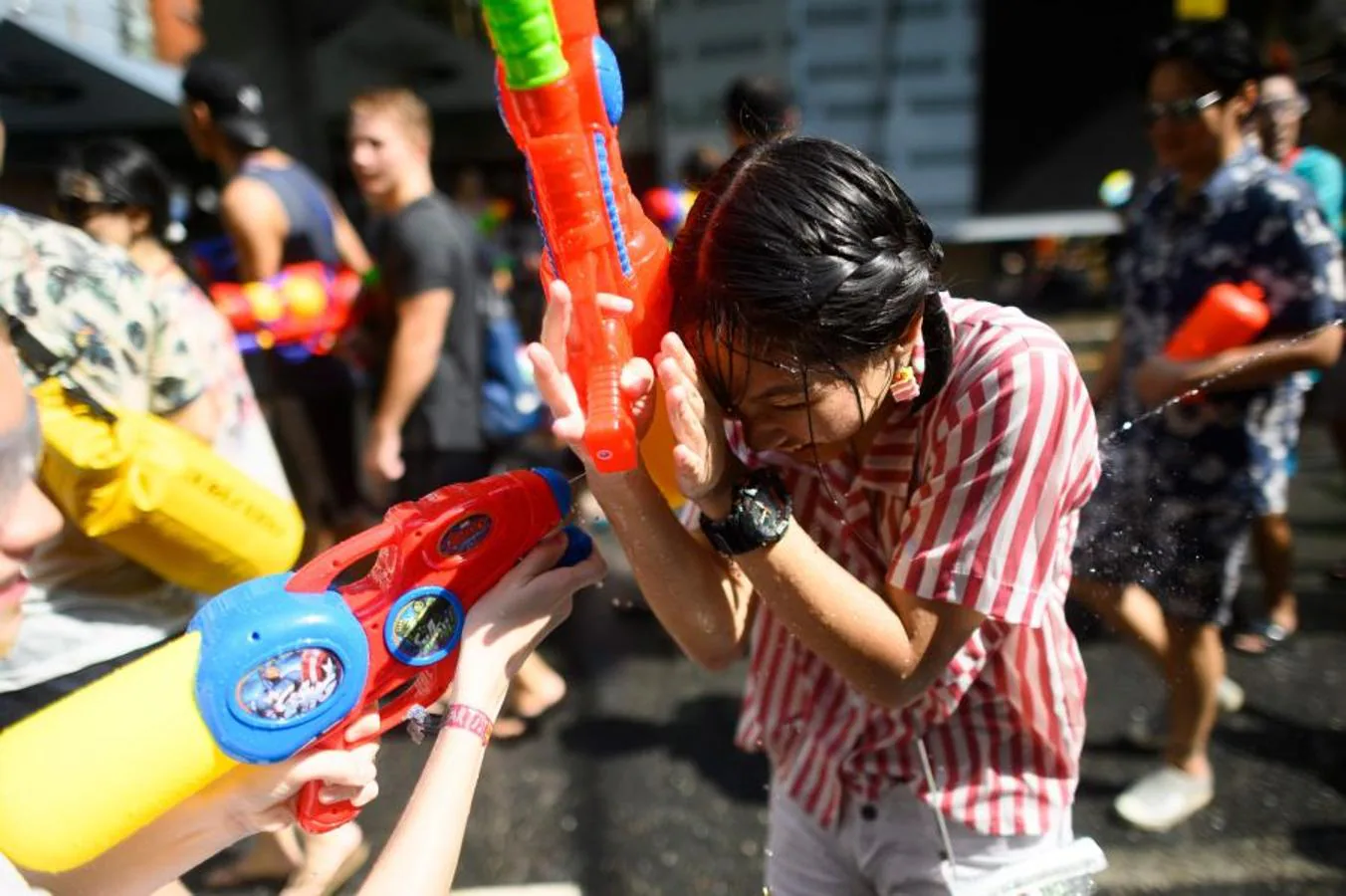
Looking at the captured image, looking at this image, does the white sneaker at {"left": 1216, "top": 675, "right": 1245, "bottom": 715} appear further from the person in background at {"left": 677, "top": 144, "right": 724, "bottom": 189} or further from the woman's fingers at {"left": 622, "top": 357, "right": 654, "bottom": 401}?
the woman's fingers at {"left": 622, "top": 357, "right": 654, "bottom": 401}

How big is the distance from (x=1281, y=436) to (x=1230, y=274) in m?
0.49

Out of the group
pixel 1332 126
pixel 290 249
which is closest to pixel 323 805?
pixel 290 249

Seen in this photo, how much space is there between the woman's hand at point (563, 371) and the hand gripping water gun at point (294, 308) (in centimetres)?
228

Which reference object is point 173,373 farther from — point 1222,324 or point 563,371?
point 1222,324

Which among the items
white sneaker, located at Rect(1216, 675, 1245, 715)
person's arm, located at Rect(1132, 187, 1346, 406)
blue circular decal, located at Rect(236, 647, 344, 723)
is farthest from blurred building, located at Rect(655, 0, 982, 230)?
blue circular decal, located at Rect(236, 647, 344, 723)

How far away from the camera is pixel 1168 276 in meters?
2.43

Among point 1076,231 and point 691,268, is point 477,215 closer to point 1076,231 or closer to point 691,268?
point 1076,231

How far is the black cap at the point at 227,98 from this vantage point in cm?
310

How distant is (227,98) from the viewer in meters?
3.11

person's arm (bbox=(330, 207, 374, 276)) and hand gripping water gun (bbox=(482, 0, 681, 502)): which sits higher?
hand gripping water gun (bbox=(482, 0, 681, 502))

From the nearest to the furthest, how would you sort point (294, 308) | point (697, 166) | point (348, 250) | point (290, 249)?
point (294, 308), point (290, 249), point (348, 250), point (697, 166)

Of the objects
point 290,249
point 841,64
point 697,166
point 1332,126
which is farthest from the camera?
point 841,64

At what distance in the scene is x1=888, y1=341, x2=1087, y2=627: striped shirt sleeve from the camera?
1023mm

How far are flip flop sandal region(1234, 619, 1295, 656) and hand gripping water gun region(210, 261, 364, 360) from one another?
10.2 feet
